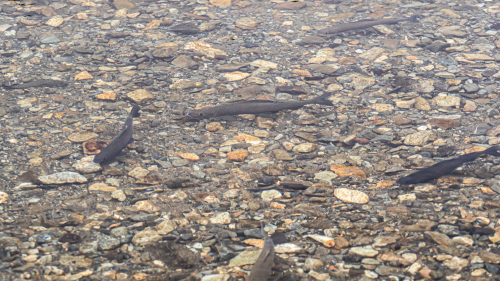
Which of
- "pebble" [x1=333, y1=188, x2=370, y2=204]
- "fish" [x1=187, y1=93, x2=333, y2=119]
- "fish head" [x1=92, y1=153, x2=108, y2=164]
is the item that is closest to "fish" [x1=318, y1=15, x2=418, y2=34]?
"fish" [x1=187, y1=93, x2=333, y2=119]

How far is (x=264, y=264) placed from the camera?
3.30 meters

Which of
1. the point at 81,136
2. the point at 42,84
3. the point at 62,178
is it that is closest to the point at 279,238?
the point at 62,178

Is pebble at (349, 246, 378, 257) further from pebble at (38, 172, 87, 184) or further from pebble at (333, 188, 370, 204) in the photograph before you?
pebble at (38, 172, 87, 184)

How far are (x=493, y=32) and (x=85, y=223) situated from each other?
7.60m

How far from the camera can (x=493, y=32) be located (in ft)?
26.2

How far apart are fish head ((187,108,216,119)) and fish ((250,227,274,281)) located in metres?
2.48

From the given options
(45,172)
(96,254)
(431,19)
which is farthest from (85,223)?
(431,19)

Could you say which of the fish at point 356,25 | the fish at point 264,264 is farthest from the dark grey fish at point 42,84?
the fish at point 356,25

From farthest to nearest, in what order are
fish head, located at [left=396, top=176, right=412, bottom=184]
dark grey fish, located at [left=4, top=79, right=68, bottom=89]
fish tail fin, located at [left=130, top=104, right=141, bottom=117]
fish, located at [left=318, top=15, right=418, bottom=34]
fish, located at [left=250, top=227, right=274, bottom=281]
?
fish, located at [left=318, top=15, right=418, bottom=34]
dark grey fish, located at [left=4, top=79, right=68, bottom=89]
fish tail fin, located at [left=130, top=104, right=141, bottom=117]
fish head, located at [left=396, top=176, right=412, bottom=184]
fish, located at [left=250, top=227, right=274, bottom=281]

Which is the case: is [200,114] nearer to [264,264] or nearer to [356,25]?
[264,264]

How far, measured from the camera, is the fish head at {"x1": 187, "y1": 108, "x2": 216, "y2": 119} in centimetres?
559

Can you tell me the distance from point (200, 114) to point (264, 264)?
2.70 metres

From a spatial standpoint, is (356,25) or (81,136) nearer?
(81,136)

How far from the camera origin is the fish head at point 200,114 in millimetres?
5586
